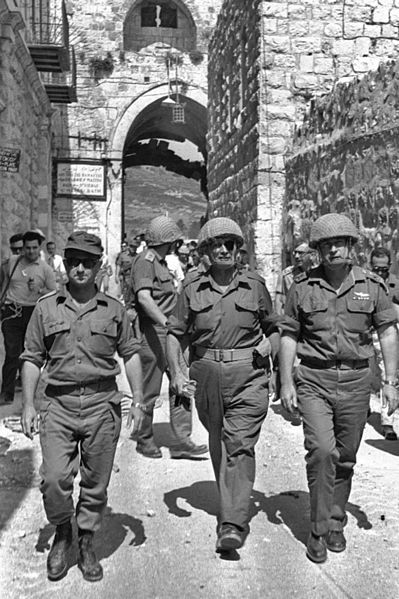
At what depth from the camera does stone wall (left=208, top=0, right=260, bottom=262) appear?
11.2m

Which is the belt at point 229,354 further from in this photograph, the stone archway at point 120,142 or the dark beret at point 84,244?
the stone archway at point 120,142

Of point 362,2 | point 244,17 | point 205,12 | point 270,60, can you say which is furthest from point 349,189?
point 205,12

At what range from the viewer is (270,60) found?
10.7 metres

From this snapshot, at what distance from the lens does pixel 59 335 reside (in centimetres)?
332

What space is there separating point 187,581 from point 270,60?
30.2 ft

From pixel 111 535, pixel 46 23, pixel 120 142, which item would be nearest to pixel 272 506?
pixel 111 535

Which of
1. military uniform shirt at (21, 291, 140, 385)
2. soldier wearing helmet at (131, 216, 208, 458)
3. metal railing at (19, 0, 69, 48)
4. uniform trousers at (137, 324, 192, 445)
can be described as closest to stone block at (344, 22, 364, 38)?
metal railing at (19, 0, 69, 48)

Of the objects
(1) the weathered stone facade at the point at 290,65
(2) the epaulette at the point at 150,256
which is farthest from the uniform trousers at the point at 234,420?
(1) the weathered stone facade at the point at 290,65

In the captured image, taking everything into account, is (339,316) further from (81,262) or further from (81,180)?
(81,180)

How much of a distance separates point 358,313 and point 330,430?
2.10 ft

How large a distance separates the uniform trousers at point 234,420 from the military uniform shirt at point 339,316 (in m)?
0.34

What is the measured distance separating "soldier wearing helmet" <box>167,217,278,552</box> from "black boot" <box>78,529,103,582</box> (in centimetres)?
65

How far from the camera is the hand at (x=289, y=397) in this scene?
3635mm

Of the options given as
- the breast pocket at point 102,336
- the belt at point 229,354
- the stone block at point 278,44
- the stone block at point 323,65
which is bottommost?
the belt at point 229,354
